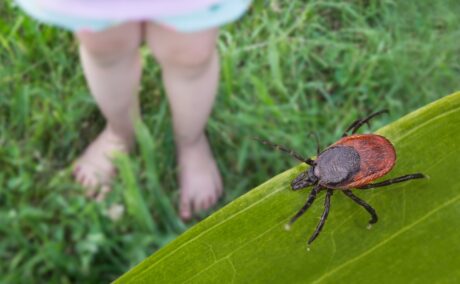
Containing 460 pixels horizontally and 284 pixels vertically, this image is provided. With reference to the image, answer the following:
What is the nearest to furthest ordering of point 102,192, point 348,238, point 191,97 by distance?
point 348,238 < point 191,97 < point 102,192

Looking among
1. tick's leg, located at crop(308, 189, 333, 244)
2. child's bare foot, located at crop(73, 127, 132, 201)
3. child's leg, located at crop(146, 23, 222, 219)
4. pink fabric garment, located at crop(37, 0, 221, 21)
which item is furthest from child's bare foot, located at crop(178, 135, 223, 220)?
tick's leg, located at crop(308, 189, 333, 244)

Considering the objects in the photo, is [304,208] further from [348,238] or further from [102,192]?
[102,192]

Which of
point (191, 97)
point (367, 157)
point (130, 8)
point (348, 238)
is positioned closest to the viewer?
point (348, 238)

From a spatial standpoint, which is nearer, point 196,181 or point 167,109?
point 196,181

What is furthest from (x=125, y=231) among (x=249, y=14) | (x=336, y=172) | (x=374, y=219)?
(x=374, y=219)

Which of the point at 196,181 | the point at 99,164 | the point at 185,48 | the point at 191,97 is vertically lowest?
the point at 196,181

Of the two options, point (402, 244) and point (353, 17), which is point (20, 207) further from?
point (402, 244)

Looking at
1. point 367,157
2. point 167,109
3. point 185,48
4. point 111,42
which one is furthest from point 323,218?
point 167,109
